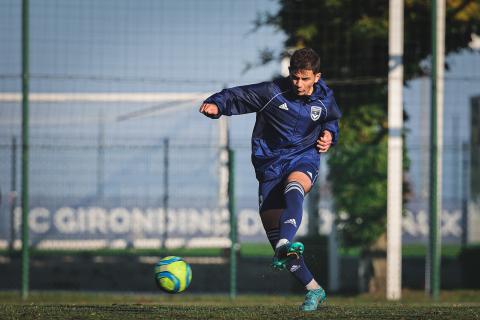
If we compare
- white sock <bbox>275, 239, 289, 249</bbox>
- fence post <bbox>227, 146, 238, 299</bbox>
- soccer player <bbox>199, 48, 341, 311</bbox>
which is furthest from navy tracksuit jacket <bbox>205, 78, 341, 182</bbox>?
fence post <bbox>227, 146, 238, 299</bbox>

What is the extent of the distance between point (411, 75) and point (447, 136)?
5.80ft

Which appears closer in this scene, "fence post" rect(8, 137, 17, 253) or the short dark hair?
the short dark hair

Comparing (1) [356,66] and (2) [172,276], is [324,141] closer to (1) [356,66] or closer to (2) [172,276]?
(2) [172,276]

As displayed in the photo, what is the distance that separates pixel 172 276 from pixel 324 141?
1.64 m

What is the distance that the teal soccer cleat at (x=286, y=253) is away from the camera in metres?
6.36

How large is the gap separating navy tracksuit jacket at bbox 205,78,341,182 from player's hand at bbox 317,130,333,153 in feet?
0.26

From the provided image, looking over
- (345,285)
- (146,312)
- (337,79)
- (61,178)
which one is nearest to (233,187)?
(61,178)

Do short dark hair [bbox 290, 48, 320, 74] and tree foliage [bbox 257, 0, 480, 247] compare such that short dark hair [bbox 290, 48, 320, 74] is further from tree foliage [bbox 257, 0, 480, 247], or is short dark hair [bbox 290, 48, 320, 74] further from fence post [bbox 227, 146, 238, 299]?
tree foliage [bbox 257, 0, 480, 247]

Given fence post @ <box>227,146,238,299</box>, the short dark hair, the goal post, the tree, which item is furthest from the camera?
the tree

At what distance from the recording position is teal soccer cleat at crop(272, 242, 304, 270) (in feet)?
20.9

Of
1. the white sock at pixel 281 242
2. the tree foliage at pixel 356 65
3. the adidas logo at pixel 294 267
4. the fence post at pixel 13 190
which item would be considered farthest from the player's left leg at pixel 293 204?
the tree foliage at pixel 356 65

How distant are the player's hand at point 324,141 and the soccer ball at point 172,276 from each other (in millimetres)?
1477

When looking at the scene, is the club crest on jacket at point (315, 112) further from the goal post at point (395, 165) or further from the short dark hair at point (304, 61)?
the goal post at point (395, 165)

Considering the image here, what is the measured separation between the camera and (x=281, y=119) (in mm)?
7418
